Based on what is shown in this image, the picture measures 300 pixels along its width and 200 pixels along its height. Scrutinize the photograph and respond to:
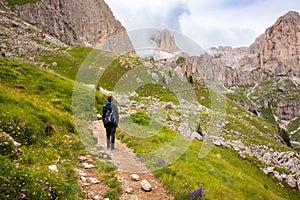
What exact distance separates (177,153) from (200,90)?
129278 mm

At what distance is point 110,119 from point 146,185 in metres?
4.37

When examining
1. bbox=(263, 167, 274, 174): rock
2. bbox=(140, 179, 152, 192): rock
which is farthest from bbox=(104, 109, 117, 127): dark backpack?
bbox=(263, 167, 274, 174): rock

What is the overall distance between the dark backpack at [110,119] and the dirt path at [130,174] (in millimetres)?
1439

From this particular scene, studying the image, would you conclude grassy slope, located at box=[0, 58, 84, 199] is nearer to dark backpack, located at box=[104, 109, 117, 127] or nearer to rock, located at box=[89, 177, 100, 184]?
rock, located at box=[89, 177, 100, 184]

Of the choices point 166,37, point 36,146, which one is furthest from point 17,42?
point 36,146

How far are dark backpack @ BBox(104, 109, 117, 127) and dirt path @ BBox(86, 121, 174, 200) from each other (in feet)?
4.72

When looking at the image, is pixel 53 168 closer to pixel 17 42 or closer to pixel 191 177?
pixel 191 177

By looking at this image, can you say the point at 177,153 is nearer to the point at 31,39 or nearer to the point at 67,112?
A: the point at 67,112

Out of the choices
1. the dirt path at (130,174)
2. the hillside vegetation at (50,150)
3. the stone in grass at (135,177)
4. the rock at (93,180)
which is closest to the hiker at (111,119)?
the dirt path at (130,174)

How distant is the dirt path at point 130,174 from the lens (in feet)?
31.6

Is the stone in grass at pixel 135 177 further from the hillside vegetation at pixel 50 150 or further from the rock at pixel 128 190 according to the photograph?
Result: the hillside vegetation at pixel 50 150

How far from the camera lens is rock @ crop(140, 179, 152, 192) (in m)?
9.98

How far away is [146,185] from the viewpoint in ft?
33.2

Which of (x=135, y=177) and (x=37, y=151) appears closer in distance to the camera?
(x=37, y=151)
